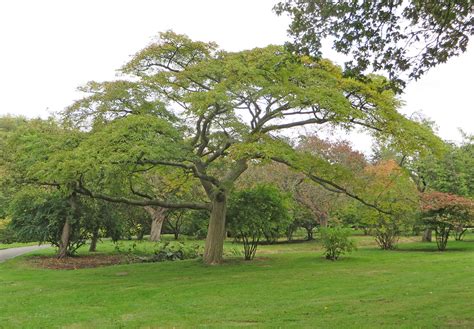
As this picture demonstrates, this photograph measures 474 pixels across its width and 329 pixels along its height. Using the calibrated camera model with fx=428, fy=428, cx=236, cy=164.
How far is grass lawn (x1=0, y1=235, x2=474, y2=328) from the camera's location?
24.8 feet

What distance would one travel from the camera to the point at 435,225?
24406 mm

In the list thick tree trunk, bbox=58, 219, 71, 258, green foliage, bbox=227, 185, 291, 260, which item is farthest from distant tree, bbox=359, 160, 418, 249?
thick tree trunk, bbox=58, 219, 71, 258

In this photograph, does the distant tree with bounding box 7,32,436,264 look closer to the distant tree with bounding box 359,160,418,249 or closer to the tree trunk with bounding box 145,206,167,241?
the distant tree with bounding box 359,160,418,249

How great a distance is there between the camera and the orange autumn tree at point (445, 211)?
23.2 m

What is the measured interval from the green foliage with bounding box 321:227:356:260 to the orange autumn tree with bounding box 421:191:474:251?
759 cm

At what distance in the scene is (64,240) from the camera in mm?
19875

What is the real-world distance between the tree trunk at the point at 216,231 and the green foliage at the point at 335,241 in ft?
15.5

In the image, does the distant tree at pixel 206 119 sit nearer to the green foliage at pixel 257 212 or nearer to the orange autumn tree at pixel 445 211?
the green foliage at pixel 257 212

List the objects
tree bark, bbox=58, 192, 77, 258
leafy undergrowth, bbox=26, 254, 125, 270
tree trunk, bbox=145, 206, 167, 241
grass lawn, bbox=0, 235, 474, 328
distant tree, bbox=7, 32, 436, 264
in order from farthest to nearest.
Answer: tree trunk, bbox=145, 206, 167, 241 → tree bark, bbox=58, 192, 77, 258 → leafy undergrowth, bbox=26, 254, 125, 270 → distant tree, bbox=7, 32, 436, 264 → grass lawn, bbox=0, 235, 474, 328

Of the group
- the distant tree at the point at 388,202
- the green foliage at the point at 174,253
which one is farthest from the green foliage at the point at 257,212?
the distant tree at the point at 388,202

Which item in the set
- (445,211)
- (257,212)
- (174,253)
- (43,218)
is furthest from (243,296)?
(445,211)

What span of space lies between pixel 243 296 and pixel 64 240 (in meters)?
12.7

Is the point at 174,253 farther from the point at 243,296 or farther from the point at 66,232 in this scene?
the point at 243,296

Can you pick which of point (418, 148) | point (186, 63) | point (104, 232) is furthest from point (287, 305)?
point (104, 232)
